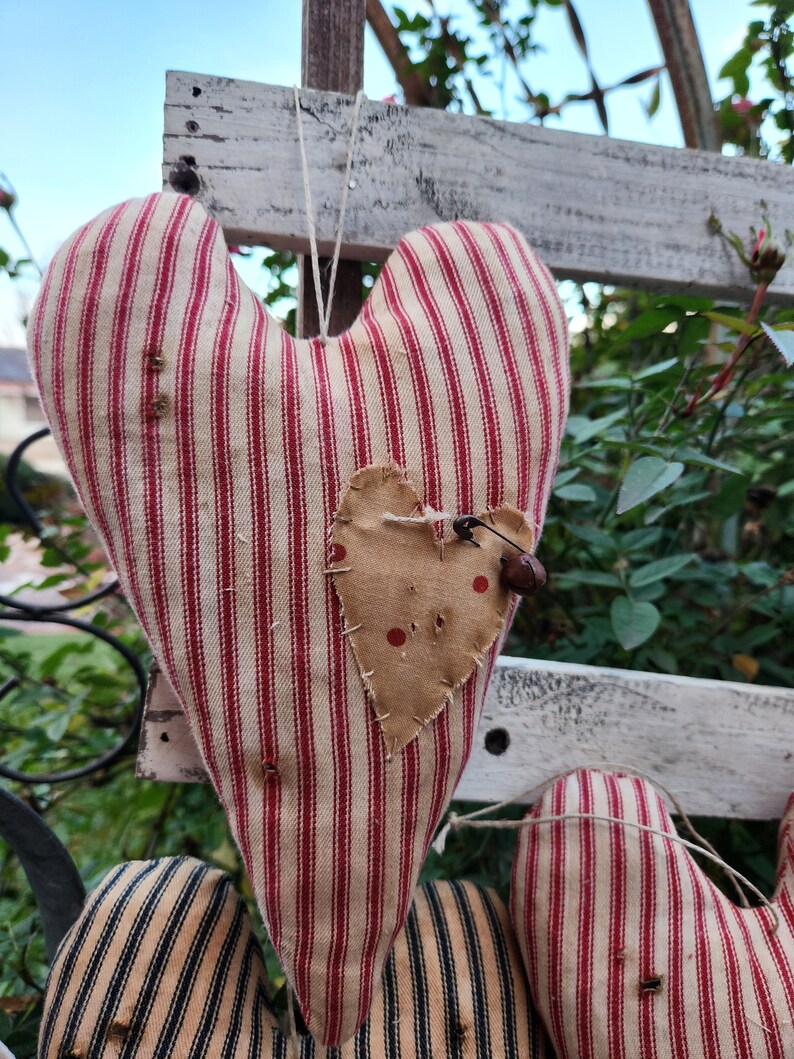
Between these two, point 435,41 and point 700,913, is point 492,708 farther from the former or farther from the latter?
point 435,41

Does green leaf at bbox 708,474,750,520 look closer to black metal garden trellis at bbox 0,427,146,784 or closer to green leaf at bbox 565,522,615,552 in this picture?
green leaf at bbox 565,522,615,552

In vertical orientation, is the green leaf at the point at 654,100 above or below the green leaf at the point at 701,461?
above

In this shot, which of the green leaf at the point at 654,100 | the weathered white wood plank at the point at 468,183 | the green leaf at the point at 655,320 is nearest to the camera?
the weathered white wood plank at the point at 468,183

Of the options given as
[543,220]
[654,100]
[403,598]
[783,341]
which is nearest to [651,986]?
→ [403,598]

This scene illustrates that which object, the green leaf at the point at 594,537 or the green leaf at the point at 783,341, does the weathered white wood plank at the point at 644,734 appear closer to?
the green leaf at the point at 594,537

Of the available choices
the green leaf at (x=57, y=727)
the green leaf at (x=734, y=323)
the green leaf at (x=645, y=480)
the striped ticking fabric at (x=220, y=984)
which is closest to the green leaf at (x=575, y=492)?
the green leaf at (x=645, y=480)

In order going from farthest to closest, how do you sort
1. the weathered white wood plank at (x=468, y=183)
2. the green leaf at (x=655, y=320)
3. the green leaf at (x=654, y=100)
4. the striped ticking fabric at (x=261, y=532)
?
the green leaf at (x=654, y=100) < the green leaf at (x=655, y=320) < the weathered white wood plank at (x=468, y=183) < the striped ticking fabric at (x=261, y=532)

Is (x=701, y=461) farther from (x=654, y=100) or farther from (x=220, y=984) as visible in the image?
(x=654, y=100)
